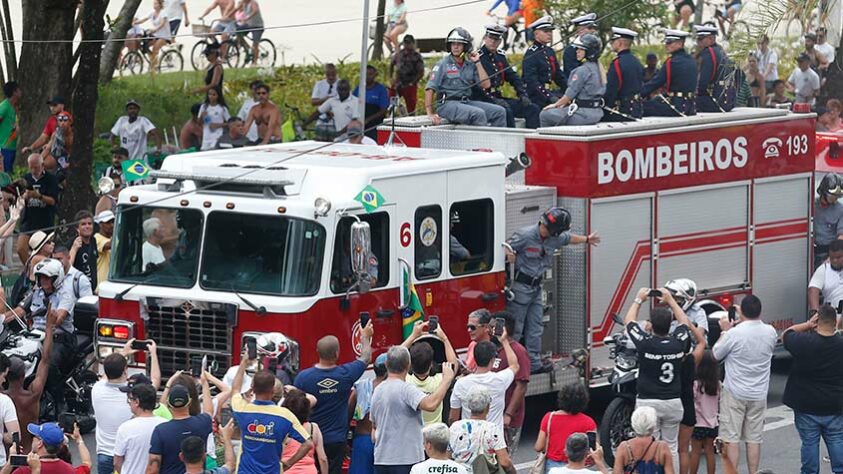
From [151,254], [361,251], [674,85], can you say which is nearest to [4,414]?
[151,254]

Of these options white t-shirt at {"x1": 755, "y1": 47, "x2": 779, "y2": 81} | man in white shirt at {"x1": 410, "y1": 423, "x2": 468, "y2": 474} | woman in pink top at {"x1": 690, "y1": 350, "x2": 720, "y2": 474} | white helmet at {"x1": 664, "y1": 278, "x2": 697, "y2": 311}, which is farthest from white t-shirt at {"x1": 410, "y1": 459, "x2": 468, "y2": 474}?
white t-shirt at {"x1": 755, "y1": 47, "x2": 779, "y2": 81}

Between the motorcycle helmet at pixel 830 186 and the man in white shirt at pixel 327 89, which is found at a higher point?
the man in white shirt at pixel 327 89

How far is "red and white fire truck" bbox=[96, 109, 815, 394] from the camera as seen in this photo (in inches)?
521

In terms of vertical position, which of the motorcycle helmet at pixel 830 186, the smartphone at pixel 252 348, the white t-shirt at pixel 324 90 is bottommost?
the smartphone at pixel 252 348

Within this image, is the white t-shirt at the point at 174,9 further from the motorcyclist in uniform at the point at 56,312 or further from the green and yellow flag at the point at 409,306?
the green and yellow flag at the point at 409,306

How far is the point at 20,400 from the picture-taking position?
1325 centimetres

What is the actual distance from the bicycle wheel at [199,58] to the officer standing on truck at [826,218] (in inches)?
578

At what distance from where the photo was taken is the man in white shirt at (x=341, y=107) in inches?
939

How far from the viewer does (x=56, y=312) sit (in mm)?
14891

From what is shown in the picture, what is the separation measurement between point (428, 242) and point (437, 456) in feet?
13.6

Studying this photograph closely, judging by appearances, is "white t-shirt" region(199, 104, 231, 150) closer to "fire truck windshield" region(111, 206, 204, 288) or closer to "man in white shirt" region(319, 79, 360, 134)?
"man in white shirt" region(319, 79, 360, 134)

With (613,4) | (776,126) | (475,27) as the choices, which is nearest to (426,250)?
(776,126)

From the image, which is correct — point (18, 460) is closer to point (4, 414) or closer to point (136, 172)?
point (4, 414)

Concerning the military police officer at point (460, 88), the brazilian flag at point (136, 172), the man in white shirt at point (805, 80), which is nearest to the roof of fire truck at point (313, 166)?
the brazilian flag at point (136, 172)
